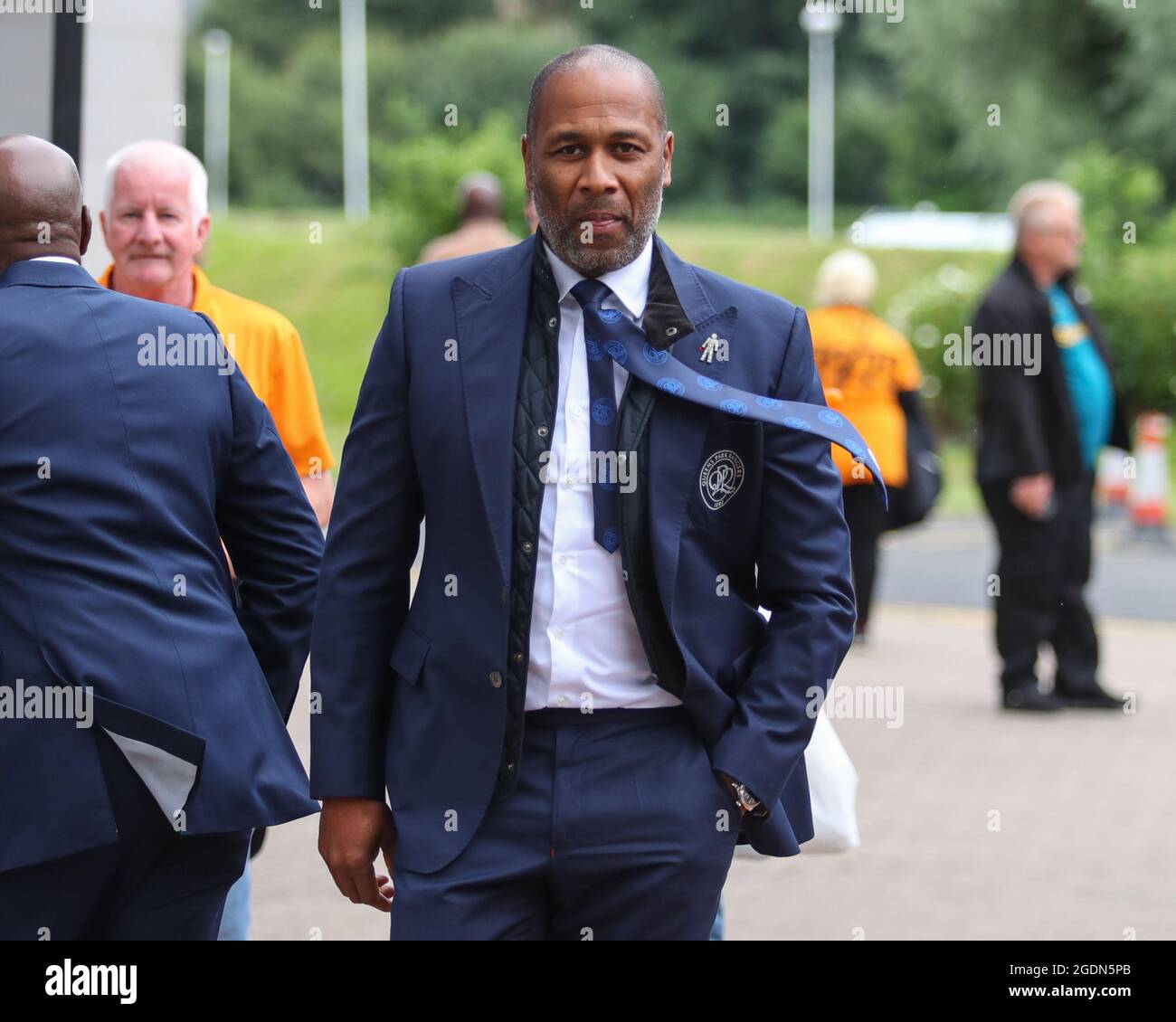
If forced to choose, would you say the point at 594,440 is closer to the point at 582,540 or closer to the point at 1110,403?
the point at 582,540

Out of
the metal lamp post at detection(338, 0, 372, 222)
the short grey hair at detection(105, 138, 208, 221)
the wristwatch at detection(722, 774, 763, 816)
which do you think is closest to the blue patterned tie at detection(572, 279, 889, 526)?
the wristwatch at detection(722, 774, 763, 816)

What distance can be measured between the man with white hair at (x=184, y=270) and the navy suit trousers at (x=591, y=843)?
1665 millimetres

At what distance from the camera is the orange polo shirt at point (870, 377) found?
959cm

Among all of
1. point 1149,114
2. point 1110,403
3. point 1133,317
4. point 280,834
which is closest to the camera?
point 280,834

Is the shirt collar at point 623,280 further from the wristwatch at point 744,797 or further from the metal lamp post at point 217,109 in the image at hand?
the metal lamp post at point 217,109

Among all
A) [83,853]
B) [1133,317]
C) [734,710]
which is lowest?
[83,853]

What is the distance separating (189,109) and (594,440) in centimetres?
6254

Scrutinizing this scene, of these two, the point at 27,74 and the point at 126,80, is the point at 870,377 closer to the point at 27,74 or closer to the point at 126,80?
the point at 126,80

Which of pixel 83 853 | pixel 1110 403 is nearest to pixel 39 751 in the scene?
pixel 83 853

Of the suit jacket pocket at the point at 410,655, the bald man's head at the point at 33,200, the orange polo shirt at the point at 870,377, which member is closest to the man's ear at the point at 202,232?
the bald man's head at the point at 33,200

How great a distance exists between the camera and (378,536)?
3.02 metres

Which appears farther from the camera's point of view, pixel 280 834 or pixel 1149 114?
pixel 1149 114

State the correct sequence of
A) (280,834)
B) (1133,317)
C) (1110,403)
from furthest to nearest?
(1133,317) → (1110,403) → (280,834)

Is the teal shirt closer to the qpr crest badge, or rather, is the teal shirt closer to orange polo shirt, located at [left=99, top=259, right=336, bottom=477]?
orange polo shirt, located at [left=99, top=259, right=336, bottom=477]
